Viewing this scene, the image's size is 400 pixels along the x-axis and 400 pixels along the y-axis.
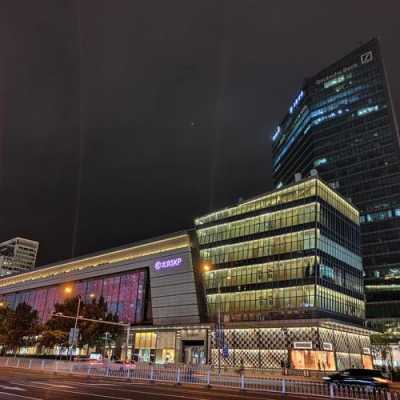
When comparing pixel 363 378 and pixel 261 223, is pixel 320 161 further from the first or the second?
pixel 363 378

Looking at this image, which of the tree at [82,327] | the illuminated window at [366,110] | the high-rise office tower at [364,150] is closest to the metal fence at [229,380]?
the tree at [82,327]

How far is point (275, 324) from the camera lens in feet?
204

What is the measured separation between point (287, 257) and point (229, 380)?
110ft

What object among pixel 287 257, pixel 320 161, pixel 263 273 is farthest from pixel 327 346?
pixel 320 161

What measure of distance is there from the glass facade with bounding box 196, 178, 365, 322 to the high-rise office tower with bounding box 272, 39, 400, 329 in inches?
1705

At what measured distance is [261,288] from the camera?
67.2 metres

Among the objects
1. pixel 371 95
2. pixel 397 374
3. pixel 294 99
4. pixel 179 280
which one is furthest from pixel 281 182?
pixel 397 374

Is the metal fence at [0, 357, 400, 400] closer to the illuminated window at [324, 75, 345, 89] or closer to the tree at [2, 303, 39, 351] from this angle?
the tree at [2, 303, 39, 351]

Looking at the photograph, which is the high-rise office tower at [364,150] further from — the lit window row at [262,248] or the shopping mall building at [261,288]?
the lit window row at [262,248]

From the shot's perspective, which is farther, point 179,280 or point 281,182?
point 281,182

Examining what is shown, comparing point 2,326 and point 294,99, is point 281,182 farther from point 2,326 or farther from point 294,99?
point 2,326

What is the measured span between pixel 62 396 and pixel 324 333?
1926 inches

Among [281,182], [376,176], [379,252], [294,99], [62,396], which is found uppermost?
[294,99]

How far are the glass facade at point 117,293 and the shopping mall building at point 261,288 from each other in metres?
0.50
